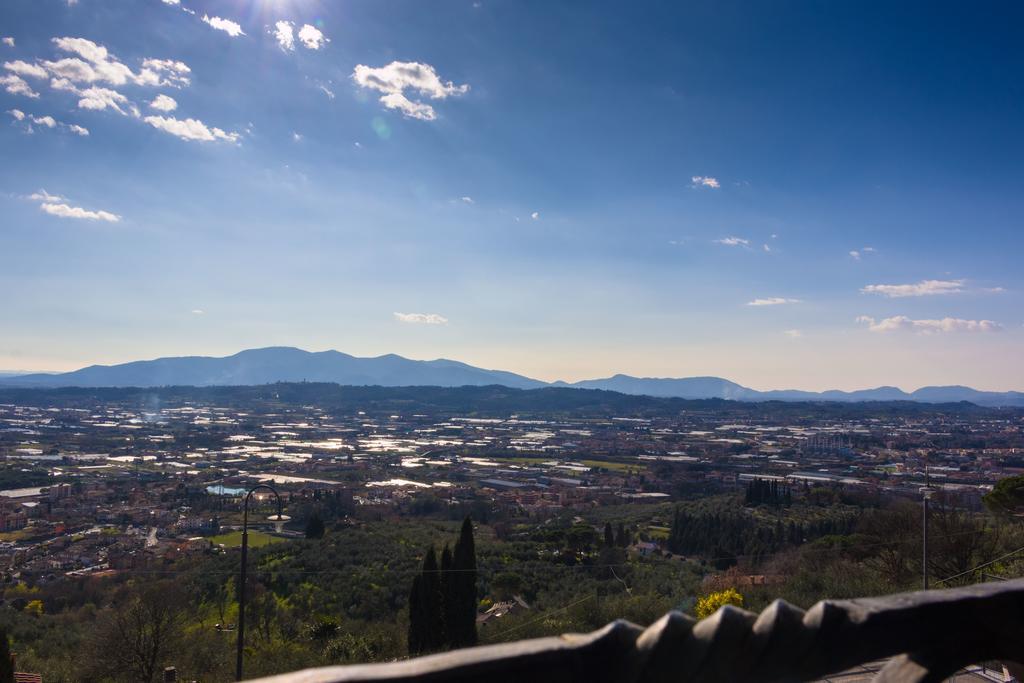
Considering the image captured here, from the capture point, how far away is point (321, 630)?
1462 centimetres

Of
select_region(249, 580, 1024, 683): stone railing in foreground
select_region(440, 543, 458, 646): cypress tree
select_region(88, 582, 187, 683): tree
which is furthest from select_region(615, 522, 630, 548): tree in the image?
select_region(249, 580, 1024, 683): stone railing in foreground

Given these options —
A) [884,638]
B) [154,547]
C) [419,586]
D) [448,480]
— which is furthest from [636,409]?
[884,638]

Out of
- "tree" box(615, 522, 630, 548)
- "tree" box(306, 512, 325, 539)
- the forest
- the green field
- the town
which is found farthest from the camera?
A: the town

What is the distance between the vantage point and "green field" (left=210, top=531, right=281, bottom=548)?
32531mm

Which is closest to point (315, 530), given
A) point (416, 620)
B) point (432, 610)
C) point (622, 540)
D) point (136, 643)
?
point (622, 540)

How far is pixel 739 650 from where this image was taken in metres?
1.11

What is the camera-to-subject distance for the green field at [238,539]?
32531 mm

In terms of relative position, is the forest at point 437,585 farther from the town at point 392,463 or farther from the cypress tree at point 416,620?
the town at point 392,463

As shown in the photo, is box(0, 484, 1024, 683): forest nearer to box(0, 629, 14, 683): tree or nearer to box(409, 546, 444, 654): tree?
box(409, 546, 444, 654): tree

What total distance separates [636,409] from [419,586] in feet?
426

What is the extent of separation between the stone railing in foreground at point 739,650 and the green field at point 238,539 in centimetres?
3397

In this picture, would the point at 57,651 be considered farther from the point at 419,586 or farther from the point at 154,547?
the point at 154,547

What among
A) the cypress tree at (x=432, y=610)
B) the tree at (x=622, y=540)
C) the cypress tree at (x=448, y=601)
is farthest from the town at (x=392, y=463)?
the cypress tree at (x=432, y=610)

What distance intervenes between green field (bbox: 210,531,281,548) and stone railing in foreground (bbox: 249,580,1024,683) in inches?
1337
